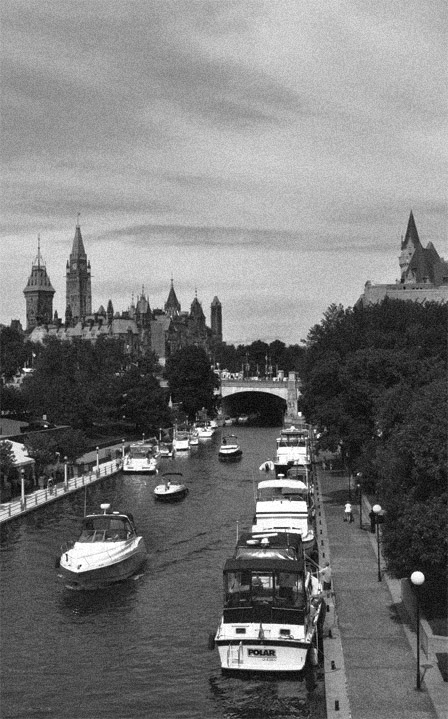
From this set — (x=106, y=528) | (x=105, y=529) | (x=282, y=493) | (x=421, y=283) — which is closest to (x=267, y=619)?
(x=105, y=529)

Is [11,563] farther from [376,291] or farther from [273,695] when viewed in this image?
[376,291]

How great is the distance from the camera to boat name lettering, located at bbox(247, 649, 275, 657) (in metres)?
28.4

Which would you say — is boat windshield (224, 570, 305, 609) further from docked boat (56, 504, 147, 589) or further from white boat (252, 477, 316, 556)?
docked boat (56, 504, 147, 589)

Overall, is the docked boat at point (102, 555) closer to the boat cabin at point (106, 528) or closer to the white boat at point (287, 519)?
the boat cabin at point (106, 528)

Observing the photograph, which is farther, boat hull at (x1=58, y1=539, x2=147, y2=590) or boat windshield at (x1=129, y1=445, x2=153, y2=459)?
boat windshield at (x1=129, y1=445, x2=153, y2=459)

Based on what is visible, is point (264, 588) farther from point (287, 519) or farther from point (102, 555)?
point (287, 519)

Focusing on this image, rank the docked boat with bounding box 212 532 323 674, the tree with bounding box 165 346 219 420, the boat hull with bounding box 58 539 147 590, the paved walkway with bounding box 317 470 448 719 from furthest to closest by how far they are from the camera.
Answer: the tree with bounding box 165 346 219 420 → the boat hull with bounding box 58 539 147 590 → the docked boat with bounding box 212 532 323 674 → the paved walkway with bounding box 317 470 448 719

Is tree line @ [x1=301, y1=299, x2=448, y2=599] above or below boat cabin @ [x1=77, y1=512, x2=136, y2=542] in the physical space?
above

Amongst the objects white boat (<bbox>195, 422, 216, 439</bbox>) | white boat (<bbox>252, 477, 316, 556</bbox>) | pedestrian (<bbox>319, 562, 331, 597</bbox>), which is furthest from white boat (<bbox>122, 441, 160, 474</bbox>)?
pedestrian (<bbox>319, 562, 331, 597</bbox>)

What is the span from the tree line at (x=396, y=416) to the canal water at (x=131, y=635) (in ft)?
19.6

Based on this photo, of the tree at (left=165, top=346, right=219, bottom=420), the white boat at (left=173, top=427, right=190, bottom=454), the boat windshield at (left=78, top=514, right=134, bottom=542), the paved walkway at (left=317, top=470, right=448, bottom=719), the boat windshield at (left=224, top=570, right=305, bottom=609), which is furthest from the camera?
the tree at (left=165, top=346, right=219, bottom=420)

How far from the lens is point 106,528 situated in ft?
150

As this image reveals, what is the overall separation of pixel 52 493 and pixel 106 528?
2147 cm

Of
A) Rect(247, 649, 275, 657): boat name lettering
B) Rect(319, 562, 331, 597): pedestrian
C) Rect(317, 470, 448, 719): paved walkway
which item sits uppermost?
Rect(319, 562, 331, 597): pedestrian
